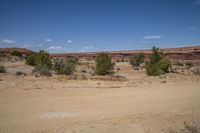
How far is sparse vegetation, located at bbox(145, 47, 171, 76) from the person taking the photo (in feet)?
98.0

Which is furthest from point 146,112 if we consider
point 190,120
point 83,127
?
point 83,127

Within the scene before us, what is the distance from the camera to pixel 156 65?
3130 centimetres

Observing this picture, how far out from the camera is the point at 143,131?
27.8 feet

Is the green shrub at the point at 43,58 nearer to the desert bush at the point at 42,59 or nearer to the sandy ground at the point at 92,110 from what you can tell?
the desert bush at the point at 42,59

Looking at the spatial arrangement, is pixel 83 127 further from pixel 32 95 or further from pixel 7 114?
pixel 32 95

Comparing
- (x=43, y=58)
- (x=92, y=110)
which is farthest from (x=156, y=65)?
(x=92, y=110)

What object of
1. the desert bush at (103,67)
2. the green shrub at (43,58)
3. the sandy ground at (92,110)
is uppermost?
the green shrub at (43,58)

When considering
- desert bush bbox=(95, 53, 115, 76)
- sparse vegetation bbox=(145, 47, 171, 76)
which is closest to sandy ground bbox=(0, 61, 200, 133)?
desert bush bbox=(95, 53, 115, 76)

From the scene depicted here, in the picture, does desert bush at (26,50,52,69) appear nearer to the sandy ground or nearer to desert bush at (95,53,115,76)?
desert bush at (95,53,115,76)

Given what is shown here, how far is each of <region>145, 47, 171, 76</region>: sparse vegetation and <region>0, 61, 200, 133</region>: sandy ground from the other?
43.8 ft

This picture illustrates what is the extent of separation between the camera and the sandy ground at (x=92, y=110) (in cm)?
883

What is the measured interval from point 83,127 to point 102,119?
53.5 inches

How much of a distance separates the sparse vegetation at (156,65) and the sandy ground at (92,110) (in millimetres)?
13358

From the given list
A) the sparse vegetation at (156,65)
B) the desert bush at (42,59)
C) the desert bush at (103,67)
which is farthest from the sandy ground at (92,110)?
the desert bush at (42,59)
